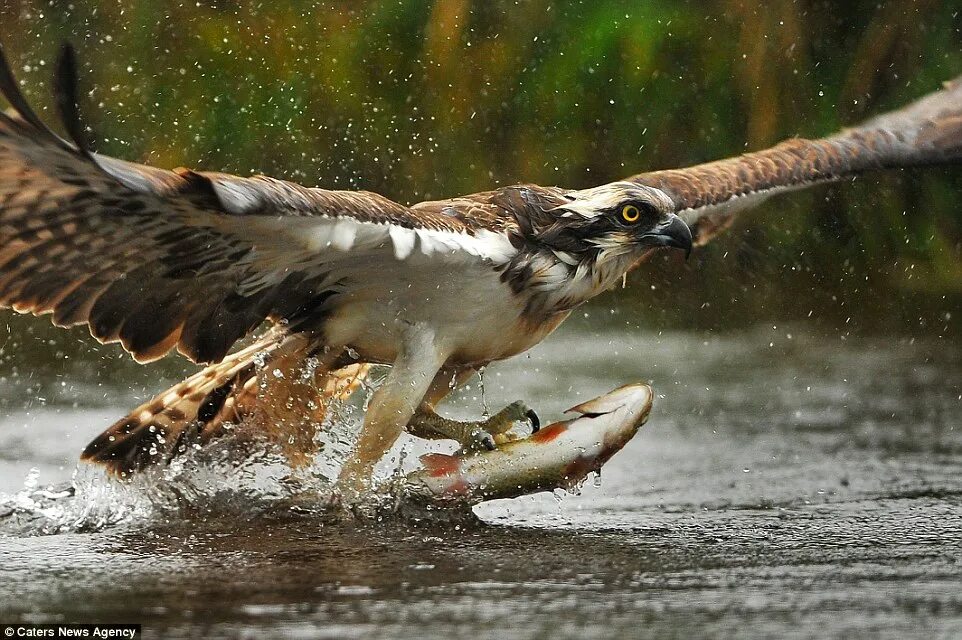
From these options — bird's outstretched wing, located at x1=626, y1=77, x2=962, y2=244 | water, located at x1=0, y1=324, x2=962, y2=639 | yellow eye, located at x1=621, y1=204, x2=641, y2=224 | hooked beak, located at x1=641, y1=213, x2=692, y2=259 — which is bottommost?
water, located at x1=0, y1=324, x2=962, y2=639

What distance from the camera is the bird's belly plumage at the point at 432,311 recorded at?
5.96 meters

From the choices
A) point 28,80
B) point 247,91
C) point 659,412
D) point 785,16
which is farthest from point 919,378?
point 28,80

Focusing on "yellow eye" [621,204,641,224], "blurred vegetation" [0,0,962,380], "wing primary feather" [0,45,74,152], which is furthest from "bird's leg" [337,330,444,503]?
"blurred vegetation" [0,0,962,380]

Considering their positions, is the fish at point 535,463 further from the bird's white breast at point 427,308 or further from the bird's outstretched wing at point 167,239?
the bird's outstretched wing at point 167,239

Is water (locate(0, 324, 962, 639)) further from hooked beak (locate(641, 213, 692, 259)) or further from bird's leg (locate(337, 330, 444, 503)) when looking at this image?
hooked beak (locate(641, 213, 692, 259))

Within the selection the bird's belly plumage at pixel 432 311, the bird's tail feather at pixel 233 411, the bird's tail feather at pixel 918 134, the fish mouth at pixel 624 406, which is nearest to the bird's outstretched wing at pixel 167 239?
the bird's belly plumage at pixel 432 311

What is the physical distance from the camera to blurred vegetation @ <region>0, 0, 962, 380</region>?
40.0ft

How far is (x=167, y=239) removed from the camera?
5531mm

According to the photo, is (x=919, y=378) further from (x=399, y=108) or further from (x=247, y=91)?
(x=247, y=91)

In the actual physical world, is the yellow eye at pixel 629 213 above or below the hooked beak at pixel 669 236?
above

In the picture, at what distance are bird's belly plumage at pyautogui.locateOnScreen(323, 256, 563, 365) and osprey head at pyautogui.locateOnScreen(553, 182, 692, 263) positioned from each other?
377 millimetres

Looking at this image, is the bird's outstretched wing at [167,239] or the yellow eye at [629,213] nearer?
the bird's outstretched wing at [167,239]

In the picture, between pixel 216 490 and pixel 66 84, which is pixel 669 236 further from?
pixel 66 84

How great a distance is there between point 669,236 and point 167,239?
2.03 metres
